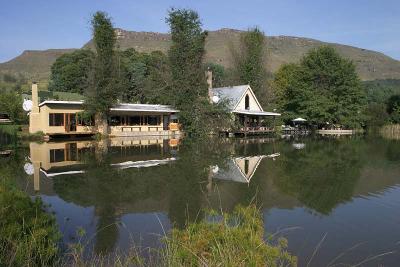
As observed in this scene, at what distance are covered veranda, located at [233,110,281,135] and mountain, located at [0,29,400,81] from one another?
5997 cm

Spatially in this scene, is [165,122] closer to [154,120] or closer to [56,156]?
[154,120]

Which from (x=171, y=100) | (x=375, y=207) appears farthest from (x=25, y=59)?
(x=375, y=207)

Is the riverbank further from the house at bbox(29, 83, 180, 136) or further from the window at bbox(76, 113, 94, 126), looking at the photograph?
the window at bbox(76, 113, 94, 126)

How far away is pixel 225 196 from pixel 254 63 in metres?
41.9

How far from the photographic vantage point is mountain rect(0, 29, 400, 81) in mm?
122662

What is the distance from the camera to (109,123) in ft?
117

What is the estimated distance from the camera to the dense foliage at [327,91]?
165 feet

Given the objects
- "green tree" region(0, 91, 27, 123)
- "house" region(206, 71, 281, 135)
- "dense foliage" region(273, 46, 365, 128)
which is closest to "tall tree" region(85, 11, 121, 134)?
"green tree" region(0, 91, 27, 123)

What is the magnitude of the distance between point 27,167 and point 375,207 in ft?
39.7

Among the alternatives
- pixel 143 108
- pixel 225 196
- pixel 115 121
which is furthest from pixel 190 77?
pixel 225 196

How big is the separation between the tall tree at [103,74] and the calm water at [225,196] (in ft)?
44.1

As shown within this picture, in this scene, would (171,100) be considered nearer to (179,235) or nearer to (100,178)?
(100,178)

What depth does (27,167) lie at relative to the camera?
15.6m

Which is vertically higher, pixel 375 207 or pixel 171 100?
pixel 171 100
